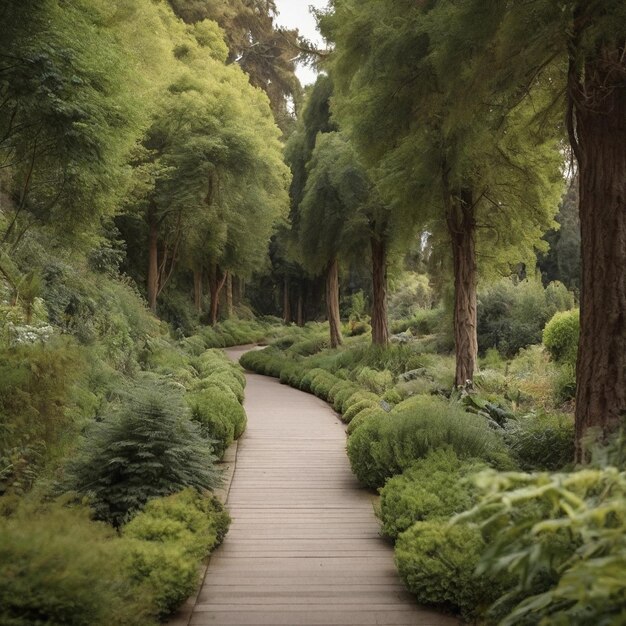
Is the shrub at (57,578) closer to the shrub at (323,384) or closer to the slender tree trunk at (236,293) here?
the shrub at (323,384)

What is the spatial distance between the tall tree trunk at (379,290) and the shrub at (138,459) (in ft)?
36.8

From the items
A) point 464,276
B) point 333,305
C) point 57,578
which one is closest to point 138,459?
point 57,578

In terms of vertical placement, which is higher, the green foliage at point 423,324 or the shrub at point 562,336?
the green foliage at point 423,324

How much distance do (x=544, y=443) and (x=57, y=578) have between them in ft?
17.6

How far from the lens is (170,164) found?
20.1 metres

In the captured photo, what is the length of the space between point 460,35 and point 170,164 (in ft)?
53.7

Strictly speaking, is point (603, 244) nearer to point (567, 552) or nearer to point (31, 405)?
point (567, 552)

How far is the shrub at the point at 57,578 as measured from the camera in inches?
103

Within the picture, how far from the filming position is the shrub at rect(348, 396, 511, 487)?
20.9 ft

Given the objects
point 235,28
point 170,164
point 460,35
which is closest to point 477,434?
point 460,35

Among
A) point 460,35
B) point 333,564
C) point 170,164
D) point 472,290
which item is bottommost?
point 333,564

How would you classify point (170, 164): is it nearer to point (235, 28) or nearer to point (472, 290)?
point (472, 290)

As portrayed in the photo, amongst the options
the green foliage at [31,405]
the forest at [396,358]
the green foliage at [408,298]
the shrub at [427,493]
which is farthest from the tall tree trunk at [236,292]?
the shrub at [427,493]

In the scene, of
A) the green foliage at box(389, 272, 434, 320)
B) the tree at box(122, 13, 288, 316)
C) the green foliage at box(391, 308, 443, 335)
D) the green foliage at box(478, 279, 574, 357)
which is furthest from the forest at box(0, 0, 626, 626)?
the green foliage at box(389, 272, 434, 320)
